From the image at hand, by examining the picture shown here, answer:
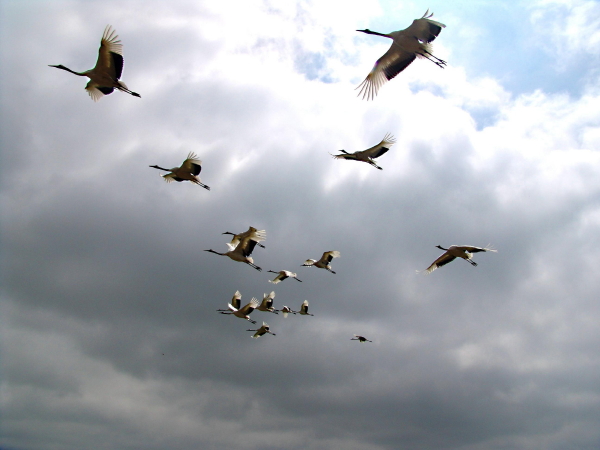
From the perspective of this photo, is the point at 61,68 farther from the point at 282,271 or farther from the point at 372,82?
the point at 282,271

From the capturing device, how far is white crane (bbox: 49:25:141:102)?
78.5 feet

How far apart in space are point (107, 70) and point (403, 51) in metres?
13.4

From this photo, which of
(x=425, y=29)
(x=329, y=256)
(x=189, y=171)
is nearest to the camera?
(x=425, y=29)

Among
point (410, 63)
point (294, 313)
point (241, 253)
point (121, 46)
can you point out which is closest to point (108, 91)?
point (121, 46)

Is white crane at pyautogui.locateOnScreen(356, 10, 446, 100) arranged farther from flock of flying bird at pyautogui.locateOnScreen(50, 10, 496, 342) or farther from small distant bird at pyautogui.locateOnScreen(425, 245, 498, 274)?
small distant bird at pyautogui.locateOnScreen(425, 245, 498, 274)

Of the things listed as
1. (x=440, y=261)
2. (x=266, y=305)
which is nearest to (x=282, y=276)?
(x=266, y=305)

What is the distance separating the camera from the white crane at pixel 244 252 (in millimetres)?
32688

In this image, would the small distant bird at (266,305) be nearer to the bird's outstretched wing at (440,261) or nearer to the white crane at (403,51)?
Answer: the bird's outstretched wing at (440,261)

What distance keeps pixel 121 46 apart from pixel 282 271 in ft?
69.7

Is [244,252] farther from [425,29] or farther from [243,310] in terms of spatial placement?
[425,29]

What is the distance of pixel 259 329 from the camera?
45875 millimetres

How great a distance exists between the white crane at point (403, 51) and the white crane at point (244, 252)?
460 inches

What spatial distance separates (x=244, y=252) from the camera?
3322 cm

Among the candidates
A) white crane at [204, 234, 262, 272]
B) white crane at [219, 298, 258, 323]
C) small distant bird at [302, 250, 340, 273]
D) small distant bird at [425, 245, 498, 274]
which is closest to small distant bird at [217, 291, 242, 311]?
white crane at [219, 298, 258, 323]
